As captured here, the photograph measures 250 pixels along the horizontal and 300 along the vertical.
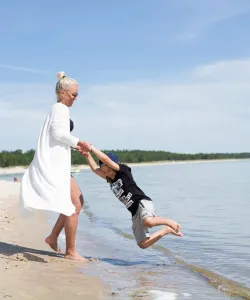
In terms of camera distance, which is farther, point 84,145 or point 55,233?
point 55,233

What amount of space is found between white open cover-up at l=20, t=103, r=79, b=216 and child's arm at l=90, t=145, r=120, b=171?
0.70 feet

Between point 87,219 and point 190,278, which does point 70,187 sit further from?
point 87,219

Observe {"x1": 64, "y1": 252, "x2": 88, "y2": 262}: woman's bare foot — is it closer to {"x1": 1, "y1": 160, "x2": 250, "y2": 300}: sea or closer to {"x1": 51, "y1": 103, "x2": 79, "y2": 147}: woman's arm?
{"x1": 1, "y1": 160, "x2": 250, "y2": 300}: sea

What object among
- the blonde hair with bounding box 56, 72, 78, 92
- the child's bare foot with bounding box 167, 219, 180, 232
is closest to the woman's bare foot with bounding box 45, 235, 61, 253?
the child's bare foot with bounding box 167, 219, 180, 232

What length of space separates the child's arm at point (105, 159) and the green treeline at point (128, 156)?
43.5 metres

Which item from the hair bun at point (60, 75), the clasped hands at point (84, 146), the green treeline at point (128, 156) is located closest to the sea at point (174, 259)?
the clasped hands at point (84, 146)

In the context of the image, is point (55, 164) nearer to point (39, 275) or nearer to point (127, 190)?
point (127, 190)

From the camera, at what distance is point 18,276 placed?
14.8 feet

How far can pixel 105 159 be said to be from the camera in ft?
17.8

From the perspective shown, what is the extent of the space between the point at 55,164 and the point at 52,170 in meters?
0.07

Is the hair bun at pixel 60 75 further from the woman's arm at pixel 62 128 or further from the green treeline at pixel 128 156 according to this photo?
the green treeline at pixel 128 156

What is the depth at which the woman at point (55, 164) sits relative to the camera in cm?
532

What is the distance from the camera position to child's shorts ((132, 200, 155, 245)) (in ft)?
18.0

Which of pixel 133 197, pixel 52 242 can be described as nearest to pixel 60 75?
pixel 133 197
